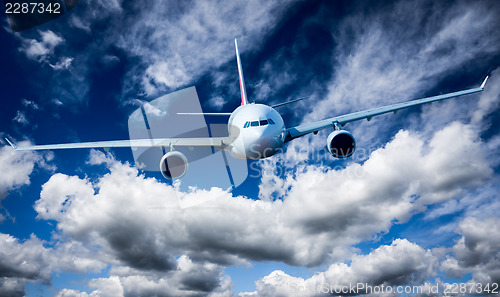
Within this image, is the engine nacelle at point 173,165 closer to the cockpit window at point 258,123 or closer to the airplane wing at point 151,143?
the airplane wing at point 151,143

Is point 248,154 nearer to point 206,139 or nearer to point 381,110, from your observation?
point 206,139

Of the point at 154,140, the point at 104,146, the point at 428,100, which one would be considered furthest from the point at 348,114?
the point at 104,146

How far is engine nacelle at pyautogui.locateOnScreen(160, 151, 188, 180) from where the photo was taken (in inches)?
743

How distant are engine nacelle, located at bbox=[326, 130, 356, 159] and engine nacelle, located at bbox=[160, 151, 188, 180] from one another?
11.5 metres

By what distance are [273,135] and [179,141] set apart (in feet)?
25.3

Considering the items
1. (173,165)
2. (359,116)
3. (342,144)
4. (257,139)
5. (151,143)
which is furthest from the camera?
(359,116)

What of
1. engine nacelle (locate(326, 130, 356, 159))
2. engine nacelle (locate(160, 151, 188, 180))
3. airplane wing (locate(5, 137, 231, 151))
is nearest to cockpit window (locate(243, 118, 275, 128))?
airplane wing (locate(5, 137, 231, 151))

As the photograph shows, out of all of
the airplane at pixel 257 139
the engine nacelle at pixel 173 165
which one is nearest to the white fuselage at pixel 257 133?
the airplane at pixel 257 139

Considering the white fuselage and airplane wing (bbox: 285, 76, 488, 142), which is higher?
airplane wing (bbox: 285, 76, 488, 142)

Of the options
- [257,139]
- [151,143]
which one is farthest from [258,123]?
[151,143]

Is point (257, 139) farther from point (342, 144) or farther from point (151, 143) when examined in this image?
point (151, 143)

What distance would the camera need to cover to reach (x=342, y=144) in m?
19.6

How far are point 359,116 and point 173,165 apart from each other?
51.2ft

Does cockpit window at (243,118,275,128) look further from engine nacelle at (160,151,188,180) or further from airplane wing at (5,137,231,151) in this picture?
engine nacelle at (160,151,188,180)
